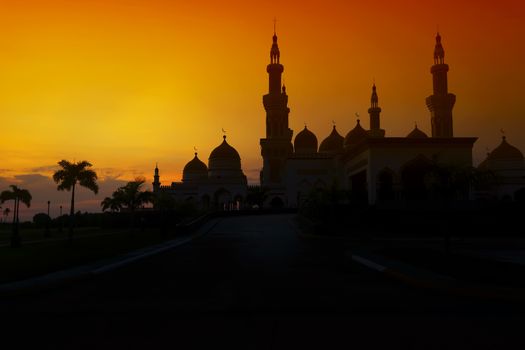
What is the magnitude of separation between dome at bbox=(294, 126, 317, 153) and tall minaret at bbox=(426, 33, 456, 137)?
76.2ft

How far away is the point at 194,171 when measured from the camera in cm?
9419

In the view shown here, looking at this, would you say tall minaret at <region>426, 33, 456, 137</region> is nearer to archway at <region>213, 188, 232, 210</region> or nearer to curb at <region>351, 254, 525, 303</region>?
archway at <region>213, 188, 232, 210</region>

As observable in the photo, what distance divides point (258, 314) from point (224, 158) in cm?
7994

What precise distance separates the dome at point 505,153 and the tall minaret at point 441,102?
14277 mm

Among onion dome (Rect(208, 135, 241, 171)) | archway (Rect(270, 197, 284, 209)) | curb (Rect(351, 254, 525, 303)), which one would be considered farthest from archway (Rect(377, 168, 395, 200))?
onion dome (Rect(208, 135, 241, 171))

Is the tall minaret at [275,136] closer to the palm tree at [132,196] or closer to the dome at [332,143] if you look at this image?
the dome at [332,143]

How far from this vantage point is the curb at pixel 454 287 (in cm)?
1049

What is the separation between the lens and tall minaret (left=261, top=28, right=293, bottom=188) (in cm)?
8731

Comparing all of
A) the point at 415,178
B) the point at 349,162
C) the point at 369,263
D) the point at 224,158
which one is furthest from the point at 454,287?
the point at 224,158

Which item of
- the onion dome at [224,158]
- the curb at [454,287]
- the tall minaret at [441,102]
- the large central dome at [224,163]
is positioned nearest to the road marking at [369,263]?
the curb at [454,287]

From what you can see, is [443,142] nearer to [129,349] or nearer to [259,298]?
[259,298]

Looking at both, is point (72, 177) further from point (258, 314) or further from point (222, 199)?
point (222, 199)

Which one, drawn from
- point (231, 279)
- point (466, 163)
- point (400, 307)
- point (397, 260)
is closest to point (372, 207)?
point (466, 163)

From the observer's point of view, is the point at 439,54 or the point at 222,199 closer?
the point at 439,54
